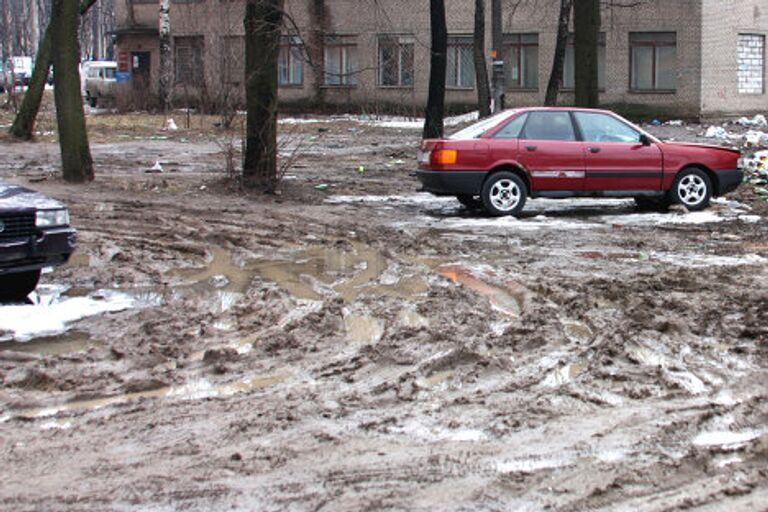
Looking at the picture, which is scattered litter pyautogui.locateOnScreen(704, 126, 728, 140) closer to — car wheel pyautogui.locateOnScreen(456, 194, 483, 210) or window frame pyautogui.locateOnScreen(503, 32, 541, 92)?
window frame pyautogui.locateOnScreen(503, 32, 541, 92)

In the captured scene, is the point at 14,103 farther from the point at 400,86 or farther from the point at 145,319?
the point at 145,319

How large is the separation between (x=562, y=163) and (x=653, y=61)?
2441cm

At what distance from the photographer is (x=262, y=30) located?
51.9ft

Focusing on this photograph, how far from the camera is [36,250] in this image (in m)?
7.98

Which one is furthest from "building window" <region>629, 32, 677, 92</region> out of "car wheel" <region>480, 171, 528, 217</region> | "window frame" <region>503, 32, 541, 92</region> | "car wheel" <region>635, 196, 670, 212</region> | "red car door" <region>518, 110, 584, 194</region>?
"car wheel" <region>480, 171, 528, 217</region>

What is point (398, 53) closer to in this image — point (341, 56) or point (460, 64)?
point (460, 64)

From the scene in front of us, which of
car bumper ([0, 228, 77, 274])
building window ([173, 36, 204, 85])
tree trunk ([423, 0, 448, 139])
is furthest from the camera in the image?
building window ([173, 36, 204, 85])

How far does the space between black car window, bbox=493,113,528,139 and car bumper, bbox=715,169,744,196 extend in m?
→ 3.03

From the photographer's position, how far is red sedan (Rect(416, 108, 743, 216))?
13.9 m

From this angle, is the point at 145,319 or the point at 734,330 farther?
the point at 145,319

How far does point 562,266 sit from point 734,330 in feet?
9.83

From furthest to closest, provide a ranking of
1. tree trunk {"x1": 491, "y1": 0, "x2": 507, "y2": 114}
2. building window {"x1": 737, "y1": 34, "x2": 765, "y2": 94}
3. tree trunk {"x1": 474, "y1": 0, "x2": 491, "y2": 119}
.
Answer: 1. building window {"x1": 737, "y1": 34, "x2": 765, "y2": 94}
2. tree trunk {"x1": 474, "y1": 0, "x2": 491, "y2": 119}
3. tree trunk {"x1": 491, "y1": 0, "x2": 507, "y2": 114}

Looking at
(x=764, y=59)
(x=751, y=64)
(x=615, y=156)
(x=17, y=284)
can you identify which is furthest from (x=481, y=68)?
(x=17, y=284)

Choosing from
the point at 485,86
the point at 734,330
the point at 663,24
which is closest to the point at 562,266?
the point at 734,330
